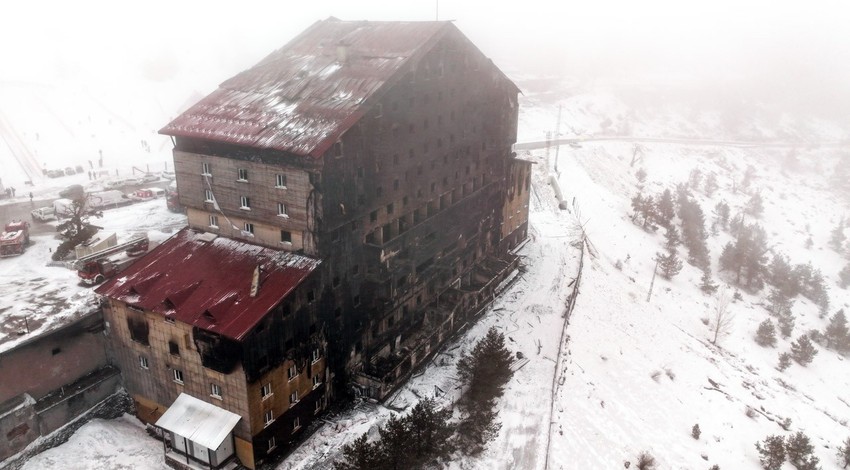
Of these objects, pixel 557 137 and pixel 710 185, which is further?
pixel 710 185

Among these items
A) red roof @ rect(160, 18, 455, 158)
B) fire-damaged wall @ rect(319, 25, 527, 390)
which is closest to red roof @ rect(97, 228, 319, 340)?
fire-damaged wall @ rect(319, 25, 527, 390)

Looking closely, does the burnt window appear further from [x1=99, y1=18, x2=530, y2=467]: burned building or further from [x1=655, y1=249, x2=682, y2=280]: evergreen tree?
[x1=655, y1=249, x2=682, y2=280]: evergreen tree

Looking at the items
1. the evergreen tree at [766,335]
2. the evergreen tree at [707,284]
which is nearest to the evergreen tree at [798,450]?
the evergreen tree at [766,335]

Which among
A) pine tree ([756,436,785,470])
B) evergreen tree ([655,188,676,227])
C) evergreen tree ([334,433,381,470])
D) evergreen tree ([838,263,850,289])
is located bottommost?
evergreen tree ([838,263,850,289])

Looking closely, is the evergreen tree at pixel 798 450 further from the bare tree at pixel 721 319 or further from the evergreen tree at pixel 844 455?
the bare tree at pixel 721 319

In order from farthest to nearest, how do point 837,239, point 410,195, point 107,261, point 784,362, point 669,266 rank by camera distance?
point 837,239
point 669,266
point 784,362
point 410,195
point 107,261

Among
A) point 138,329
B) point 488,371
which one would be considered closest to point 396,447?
point 488,371

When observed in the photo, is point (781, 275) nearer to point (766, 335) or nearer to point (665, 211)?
point (665, 211)

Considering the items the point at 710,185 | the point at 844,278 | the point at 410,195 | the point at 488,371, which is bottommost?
the point at 844,278
